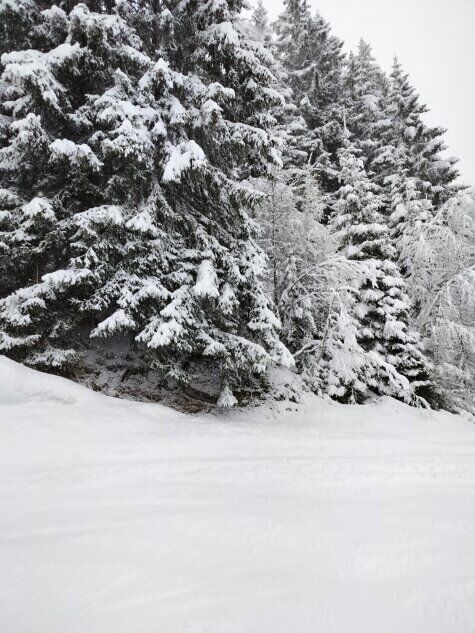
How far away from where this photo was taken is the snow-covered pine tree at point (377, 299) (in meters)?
12.5

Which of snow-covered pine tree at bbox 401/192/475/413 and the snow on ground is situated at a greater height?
snow-covered pine tree at bbox 401/192/475/413

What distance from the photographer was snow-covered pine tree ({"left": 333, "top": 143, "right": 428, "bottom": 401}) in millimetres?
12540

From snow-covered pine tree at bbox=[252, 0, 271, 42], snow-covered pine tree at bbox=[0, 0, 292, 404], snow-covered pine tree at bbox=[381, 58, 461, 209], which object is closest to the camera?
snow-covered pine tree at bbox=[0, 0, 292, 404]

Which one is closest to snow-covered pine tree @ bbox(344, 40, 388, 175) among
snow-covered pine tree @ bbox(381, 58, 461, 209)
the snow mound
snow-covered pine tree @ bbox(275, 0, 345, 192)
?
snow-covered pine tree @ bbox(275, 0, 345, 192)

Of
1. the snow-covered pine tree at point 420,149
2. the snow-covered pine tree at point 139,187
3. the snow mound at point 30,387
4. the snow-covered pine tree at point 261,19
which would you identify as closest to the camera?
the snow mound at point 30,387

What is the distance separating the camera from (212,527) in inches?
146

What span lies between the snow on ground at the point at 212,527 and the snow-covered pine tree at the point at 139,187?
1.80m

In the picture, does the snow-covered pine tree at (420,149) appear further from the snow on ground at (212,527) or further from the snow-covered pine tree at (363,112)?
the snow on ground at (212,527)

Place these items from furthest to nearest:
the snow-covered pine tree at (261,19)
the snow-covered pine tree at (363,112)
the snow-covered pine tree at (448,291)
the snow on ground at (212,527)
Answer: the snow-covered pine tree at (363,112)
the snow-covered pine tree at (261,19)
the snow-covered pine tree at (448,291)
the snow on ground at (212,527)

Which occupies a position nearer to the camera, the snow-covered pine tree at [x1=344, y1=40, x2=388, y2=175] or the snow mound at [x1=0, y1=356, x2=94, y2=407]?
the snow mound at [x1=0, y1=356, x2=94, y2=407]

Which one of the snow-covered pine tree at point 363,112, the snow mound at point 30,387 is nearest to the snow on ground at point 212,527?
the snow mound at point 30,387

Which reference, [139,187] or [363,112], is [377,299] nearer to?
[139,187]

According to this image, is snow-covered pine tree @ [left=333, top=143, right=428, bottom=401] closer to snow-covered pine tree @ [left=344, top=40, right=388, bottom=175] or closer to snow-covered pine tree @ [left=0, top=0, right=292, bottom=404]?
snow-covered pine tree @ [left=0, top=0, right=292, bottom=404]

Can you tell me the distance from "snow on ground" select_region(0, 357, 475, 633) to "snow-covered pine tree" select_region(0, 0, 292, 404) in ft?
5.90
